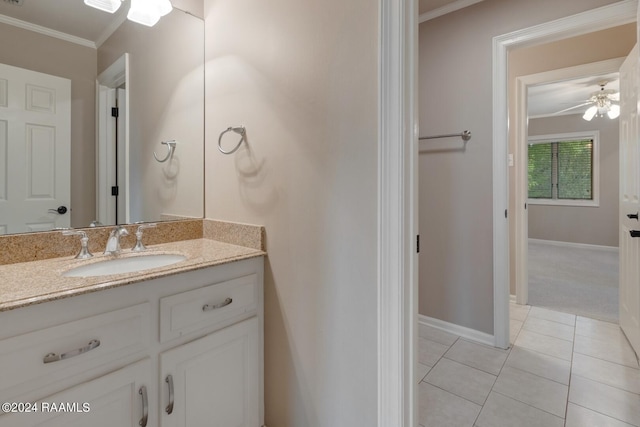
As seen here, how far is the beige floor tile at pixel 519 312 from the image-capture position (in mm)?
2715

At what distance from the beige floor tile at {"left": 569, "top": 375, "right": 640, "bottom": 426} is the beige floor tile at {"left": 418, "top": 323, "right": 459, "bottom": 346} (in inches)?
27.9

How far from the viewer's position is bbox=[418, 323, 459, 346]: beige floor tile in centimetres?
231

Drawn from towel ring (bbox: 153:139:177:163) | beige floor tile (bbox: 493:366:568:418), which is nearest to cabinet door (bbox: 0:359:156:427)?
towel ring (bbox: 153:139:177:163)

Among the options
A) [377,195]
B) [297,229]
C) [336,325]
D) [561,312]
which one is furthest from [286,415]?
[561,312]

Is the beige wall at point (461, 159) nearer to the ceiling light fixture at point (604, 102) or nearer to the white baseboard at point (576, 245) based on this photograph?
the ceiling light fixture at point (604, 102)

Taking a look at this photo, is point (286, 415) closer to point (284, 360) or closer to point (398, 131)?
point (284, 360)

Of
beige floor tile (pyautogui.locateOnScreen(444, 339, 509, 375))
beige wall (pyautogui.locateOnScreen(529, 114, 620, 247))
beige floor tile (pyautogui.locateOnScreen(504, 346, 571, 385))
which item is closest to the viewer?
beige floor tile (pyautogui.locateOnScreen(504, 346, 571, 385))

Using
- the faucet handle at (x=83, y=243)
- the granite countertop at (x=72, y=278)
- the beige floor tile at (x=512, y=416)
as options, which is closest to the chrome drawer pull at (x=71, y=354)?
the granite countertop at (x=72, y=278)

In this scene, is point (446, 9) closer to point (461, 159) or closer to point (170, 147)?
point (461, 159)

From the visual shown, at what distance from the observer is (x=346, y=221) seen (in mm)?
1161

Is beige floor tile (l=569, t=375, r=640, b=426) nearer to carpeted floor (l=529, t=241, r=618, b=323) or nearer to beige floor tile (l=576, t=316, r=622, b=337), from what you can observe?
beige floor tile (l=576, t=316, r=622, b=337)

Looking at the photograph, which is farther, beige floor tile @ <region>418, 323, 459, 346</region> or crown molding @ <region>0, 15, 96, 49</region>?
beige floor tile @ <region>418, 323, 459, 346</region>

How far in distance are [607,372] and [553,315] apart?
0.92 meters

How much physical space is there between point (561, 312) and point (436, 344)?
140 centimetres
